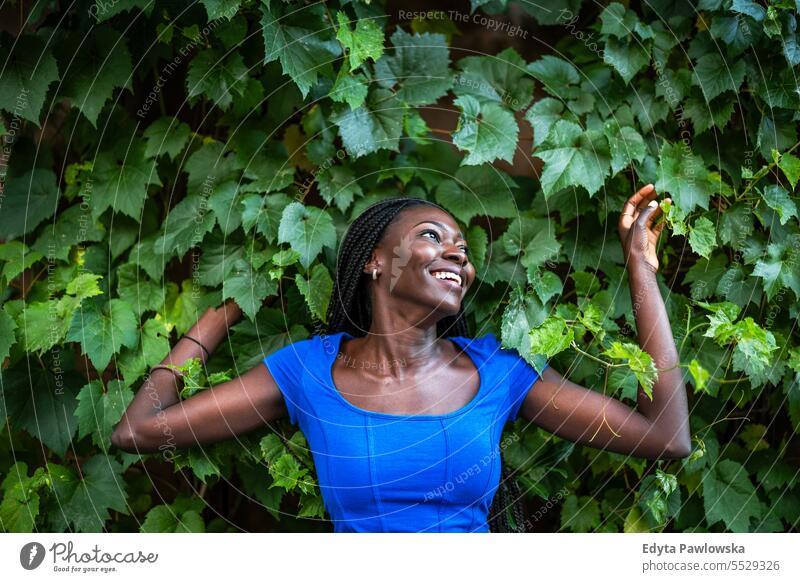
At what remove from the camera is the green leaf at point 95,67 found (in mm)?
1907

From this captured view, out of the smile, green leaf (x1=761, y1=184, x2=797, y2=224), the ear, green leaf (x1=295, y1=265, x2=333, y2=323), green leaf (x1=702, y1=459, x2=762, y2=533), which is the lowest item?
green leaf (x1=702, y1=459, x2=762, y2=533)

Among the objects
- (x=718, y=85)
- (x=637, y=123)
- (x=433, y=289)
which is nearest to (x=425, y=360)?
(x=433, y=289)

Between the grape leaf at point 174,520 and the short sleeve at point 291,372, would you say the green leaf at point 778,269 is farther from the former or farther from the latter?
the grape leaf at point 174,520

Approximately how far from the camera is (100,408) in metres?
1.88

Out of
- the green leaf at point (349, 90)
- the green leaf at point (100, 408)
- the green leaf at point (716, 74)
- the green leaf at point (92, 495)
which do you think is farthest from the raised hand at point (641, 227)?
the green leaf at point (92, 495)

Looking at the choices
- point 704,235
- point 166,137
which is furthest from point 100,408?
point 704,235

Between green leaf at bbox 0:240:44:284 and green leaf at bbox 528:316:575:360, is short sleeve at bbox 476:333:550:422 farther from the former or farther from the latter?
green leaf at bbox 0:240:44:284

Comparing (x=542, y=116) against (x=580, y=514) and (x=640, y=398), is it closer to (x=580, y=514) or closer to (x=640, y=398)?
(x=640, y=398)

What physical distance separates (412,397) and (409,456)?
12 cm

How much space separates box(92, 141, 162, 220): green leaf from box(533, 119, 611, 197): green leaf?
851 millimetres

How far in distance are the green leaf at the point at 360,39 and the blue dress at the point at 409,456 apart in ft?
2.04

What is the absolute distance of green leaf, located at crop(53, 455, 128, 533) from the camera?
193 cm

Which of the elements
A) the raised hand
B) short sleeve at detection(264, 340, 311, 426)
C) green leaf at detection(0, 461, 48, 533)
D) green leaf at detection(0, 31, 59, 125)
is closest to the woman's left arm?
the raised hand
